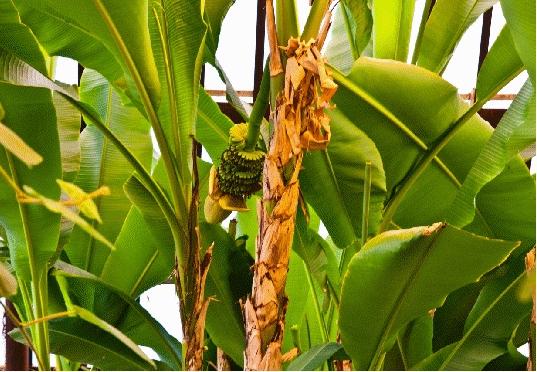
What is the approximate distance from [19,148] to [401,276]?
0.58 m

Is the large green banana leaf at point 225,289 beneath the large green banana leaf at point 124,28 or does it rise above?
beneath

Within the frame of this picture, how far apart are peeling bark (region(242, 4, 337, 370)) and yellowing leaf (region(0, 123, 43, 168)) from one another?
507 millimetres

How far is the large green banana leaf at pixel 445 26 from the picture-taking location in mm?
954

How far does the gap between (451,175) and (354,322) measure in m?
0.37

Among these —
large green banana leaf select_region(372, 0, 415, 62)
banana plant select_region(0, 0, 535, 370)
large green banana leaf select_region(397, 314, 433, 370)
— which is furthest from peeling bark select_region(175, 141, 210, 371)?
large green banana leaf select_region(372, 0, 415, 62)

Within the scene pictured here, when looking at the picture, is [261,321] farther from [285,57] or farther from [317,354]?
[285,57]

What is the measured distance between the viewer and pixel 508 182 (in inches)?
33.6

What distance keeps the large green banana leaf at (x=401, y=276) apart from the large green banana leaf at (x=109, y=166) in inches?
25.7

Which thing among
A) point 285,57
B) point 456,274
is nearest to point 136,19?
point 285,57

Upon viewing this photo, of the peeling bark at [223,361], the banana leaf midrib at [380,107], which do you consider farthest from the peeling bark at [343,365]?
the banana leaf midrib at [380,107]

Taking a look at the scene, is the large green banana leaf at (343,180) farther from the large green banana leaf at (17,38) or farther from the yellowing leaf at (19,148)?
the yellowing leaf at (19,148)

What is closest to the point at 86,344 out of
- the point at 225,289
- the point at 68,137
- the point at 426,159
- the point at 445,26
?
the point at 225,289

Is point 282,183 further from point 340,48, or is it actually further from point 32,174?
point 340,48

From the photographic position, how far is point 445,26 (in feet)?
3.16
